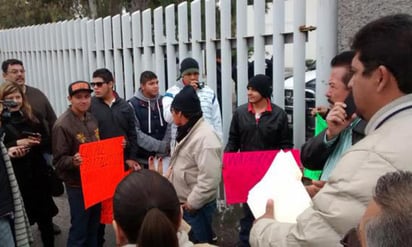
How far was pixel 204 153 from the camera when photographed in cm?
336

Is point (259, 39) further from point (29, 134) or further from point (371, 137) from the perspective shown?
point (371, 137)

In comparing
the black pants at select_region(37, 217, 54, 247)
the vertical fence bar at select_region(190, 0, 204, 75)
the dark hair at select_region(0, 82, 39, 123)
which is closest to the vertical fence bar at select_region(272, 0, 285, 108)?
the vertical fence bar at select_region(190, 0, 204, 75)

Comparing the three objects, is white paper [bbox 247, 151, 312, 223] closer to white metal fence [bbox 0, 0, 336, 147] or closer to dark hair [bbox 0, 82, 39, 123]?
white metal fence [bbox 0, 0, 336, 147]

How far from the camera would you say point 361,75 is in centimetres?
149

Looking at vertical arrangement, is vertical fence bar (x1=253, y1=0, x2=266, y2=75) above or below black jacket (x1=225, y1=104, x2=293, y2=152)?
above

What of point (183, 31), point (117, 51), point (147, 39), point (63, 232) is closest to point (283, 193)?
point (183, 31)

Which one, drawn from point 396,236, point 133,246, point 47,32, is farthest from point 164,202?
point 47,32

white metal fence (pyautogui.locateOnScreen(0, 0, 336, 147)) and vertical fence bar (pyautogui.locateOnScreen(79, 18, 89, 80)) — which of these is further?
vertical fence bar (pyautogui.locateOnScreen(79, 18, 89, 80))

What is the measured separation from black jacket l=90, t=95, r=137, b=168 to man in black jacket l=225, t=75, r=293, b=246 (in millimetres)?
1050

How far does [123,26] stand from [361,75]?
492cm

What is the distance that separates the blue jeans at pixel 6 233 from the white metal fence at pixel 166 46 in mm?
2390

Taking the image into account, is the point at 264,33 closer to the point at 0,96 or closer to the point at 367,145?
the point at 0,96

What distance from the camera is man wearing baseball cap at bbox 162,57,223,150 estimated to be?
4437mm

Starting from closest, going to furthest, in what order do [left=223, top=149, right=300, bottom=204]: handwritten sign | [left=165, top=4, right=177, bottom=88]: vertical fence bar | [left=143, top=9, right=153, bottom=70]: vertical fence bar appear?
[left=223, top=149, right=300, bottom=204]: handwritten sign
[left=165, top=4, right=177, bottom=88]: vertical fence bar
[left=143, top=9, right=153, bottom=70]: vertical fence bar
